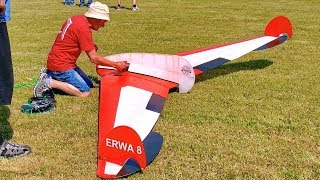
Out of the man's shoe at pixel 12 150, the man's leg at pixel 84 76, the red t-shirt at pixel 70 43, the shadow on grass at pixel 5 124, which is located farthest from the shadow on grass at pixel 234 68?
the man's shoe at pixel 12 150

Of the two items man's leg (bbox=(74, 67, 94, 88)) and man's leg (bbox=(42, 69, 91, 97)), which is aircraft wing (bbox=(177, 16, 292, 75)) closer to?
man's leg (bbox=(74, 67, 94, 88))

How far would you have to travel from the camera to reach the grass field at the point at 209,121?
437 centimetres

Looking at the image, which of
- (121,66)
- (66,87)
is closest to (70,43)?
(66,87)

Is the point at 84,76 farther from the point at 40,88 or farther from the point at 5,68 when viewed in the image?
the point at 5,68

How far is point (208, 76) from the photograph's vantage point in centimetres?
775

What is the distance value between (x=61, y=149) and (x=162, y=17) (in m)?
11.3

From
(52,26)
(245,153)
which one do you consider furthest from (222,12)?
(245,153)

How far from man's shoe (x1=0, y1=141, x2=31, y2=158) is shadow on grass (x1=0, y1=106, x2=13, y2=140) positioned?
20.7 inches

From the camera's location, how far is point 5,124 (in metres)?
5.56

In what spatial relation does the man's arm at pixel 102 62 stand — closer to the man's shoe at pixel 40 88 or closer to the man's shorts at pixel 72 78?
the man's shorts at pixel 72 78

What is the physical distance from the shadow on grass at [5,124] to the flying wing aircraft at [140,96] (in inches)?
47.6

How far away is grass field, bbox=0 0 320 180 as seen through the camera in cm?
437

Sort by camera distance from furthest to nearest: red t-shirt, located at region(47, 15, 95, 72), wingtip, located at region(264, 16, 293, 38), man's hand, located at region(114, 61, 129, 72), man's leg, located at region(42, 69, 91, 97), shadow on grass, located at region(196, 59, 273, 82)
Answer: wingtip, located at region(264, 16, 293, 38)
shadow on grass, located at region(196, 59, 273, 82)
man's leg, located at region(42, 69, 91, 97)
man's hand, located at region(114, 61, 129, 72)
red t-shirt, located at region(47, 15, 95, 72)

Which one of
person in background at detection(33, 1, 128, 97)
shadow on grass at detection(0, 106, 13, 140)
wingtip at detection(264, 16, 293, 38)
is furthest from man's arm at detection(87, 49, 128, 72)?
wingtip at detection(264, 16, 293, 38)
